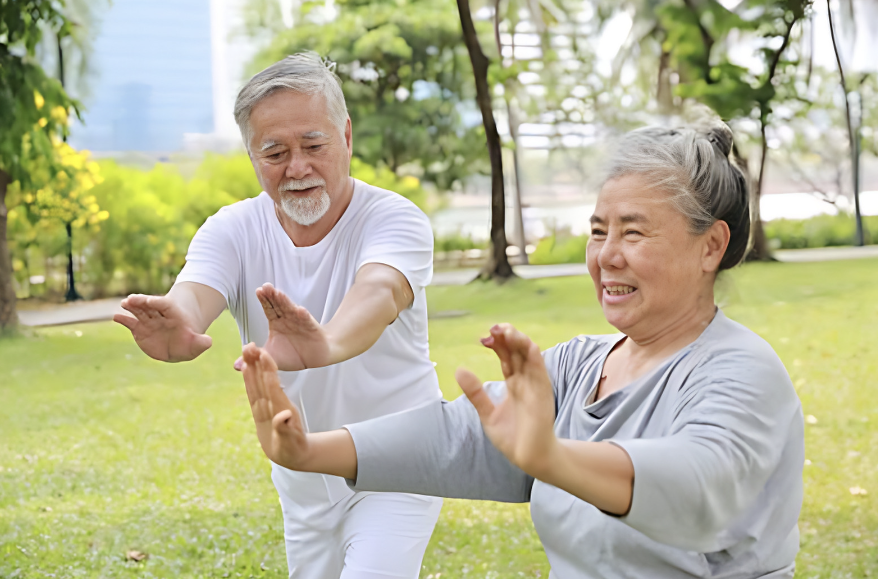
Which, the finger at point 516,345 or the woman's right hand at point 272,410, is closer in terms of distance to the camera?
the finger at point 516,345

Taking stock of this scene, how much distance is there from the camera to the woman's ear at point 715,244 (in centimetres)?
134

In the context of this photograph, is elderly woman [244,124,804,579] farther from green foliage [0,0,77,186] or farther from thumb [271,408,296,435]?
green foliage [0,0,77,186]

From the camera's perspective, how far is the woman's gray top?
1.03 meters

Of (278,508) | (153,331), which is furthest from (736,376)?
(278,508)

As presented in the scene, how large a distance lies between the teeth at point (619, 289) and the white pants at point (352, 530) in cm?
66

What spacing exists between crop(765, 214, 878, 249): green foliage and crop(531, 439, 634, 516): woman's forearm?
7.03m

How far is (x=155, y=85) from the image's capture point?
→ 7156 millimetres

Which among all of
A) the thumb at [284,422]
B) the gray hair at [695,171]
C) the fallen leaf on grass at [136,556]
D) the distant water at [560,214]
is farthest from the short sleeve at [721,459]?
the distant water at [560,214]

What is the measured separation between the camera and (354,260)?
1807 mm

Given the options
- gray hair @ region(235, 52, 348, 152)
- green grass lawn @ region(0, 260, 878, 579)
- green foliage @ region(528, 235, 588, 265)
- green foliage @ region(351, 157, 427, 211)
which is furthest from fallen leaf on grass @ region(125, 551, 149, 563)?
green foliage @ region(528, 235, 588, 265)

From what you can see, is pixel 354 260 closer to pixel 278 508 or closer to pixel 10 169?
pixel 278 508

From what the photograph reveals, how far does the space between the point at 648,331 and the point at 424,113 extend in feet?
22.2

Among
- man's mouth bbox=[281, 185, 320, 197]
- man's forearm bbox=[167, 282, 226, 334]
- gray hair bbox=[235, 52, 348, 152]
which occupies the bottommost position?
man's forearm bbox=[167, 282, 226, 334]

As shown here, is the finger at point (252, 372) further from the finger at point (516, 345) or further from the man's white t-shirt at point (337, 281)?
the man's white t-shirt at point (337, 281)
